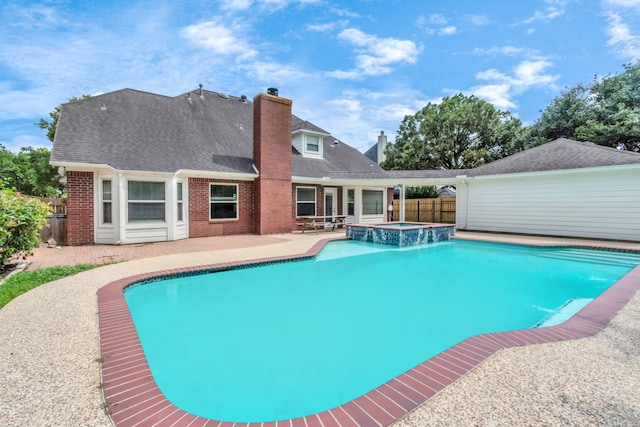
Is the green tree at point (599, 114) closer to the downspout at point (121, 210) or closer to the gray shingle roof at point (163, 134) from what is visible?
the gray shingle roof at point (163, 134)

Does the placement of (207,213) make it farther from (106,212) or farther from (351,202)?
(351,202)

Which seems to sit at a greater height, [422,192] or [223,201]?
[422,192]

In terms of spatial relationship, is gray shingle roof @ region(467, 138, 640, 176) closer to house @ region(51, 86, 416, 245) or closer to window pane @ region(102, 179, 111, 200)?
house @ region(51, 86, 416, 245)

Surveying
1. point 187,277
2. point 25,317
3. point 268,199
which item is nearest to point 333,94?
point 268,199

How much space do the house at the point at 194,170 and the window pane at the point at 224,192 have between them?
43 millimetres

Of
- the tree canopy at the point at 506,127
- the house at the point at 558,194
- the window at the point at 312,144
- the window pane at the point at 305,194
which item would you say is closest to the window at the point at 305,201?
the window pane at the point at 305,194

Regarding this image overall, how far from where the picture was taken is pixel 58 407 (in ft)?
7.40

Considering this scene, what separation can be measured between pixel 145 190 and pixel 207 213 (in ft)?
8.39

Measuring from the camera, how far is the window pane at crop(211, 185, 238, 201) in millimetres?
13414

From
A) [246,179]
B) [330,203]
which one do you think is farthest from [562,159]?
[246,179]

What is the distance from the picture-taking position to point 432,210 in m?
22.7

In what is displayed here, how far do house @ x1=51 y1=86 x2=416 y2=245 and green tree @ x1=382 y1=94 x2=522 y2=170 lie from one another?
10589mm

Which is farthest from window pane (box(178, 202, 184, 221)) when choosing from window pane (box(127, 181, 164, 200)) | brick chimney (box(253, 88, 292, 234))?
brick chimney (box(253, 88, 292, 234))

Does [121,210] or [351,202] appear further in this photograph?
[351,202]
